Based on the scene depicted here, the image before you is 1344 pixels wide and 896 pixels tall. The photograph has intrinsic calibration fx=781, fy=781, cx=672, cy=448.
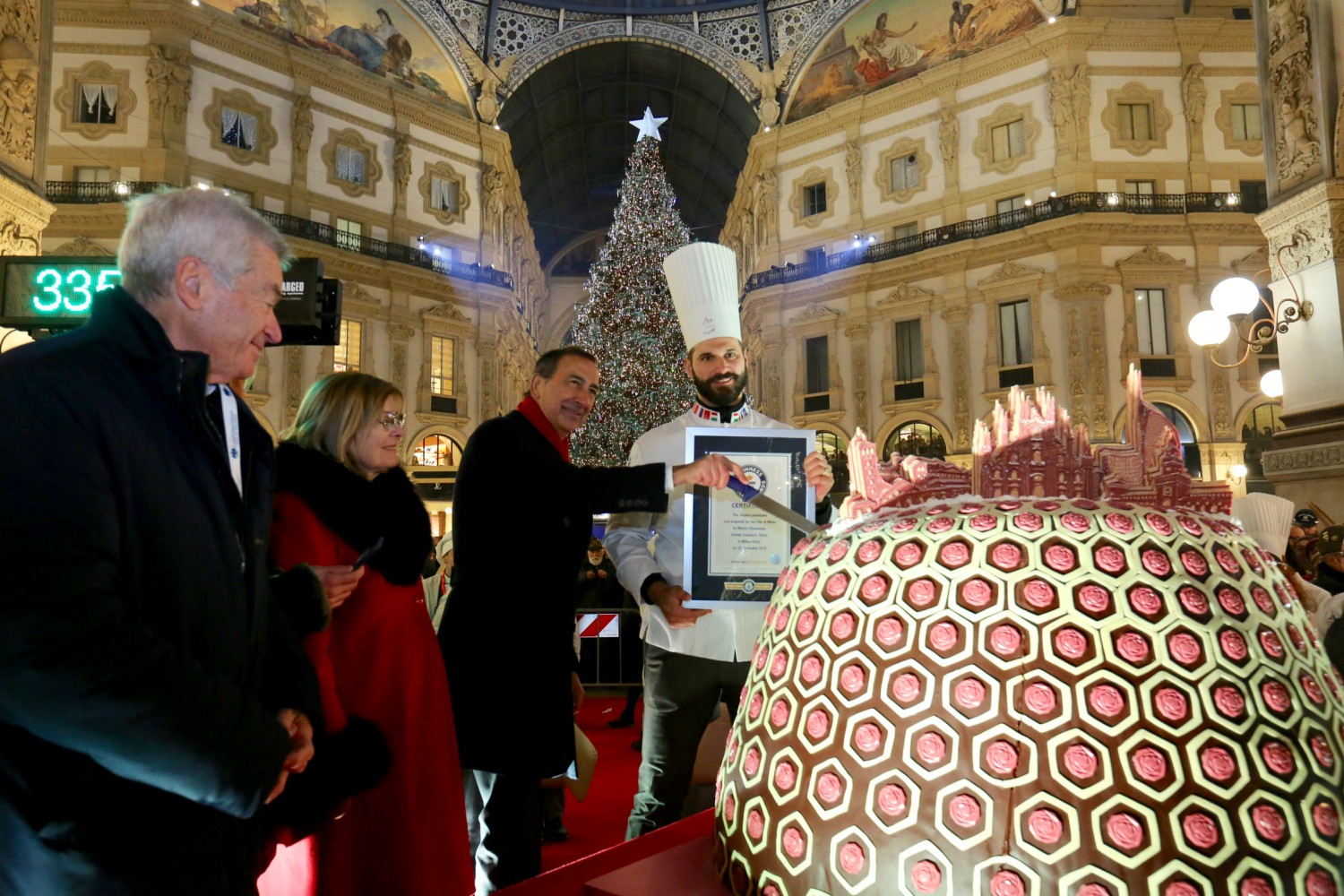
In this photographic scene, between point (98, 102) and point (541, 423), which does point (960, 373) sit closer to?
point (541, 423)

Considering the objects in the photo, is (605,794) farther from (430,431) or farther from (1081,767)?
(430,431)

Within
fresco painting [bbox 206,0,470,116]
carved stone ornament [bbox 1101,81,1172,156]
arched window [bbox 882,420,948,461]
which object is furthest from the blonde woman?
carved stone ornament [bbox 1101,81,1172,156]

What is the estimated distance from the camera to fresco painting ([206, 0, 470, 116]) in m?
21.6

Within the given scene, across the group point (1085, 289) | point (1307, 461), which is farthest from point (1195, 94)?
point (1307, 461)

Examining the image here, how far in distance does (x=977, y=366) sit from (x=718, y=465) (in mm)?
22523

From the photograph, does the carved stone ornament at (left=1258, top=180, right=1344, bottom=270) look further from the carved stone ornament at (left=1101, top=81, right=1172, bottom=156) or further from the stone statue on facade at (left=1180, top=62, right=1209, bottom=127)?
the stone statue on facade at (left=1180, top=62, right=1209, bottom=127)

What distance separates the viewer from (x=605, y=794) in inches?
200

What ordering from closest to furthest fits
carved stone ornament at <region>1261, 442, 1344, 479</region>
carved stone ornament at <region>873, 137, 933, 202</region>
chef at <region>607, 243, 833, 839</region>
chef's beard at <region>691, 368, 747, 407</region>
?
chef at <region>607, 243, 833, 839</region>, chef's beard at <region>691, 368, 747, 407</region>, carved stone ornament at <region>1261, 442, 1344, 479</region>, carved stone ornament at <region>873, 137, 933, 202</region>

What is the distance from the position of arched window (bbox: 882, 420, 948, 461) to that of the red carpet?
58.3 ft

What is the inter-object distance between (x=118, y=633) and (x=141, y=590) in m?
0.18

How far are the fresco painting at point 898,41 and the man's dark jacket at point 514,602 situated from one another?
25.5 metres

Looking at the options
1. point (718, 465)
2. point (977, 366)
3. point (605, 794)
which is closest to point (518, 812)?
point (718, 465)

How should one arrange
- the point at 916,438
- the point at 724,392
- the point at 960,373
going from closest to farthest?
the point at 724,392, the point at 960,373, the point at 916,438

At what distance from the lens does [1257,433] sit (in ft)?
67.4
